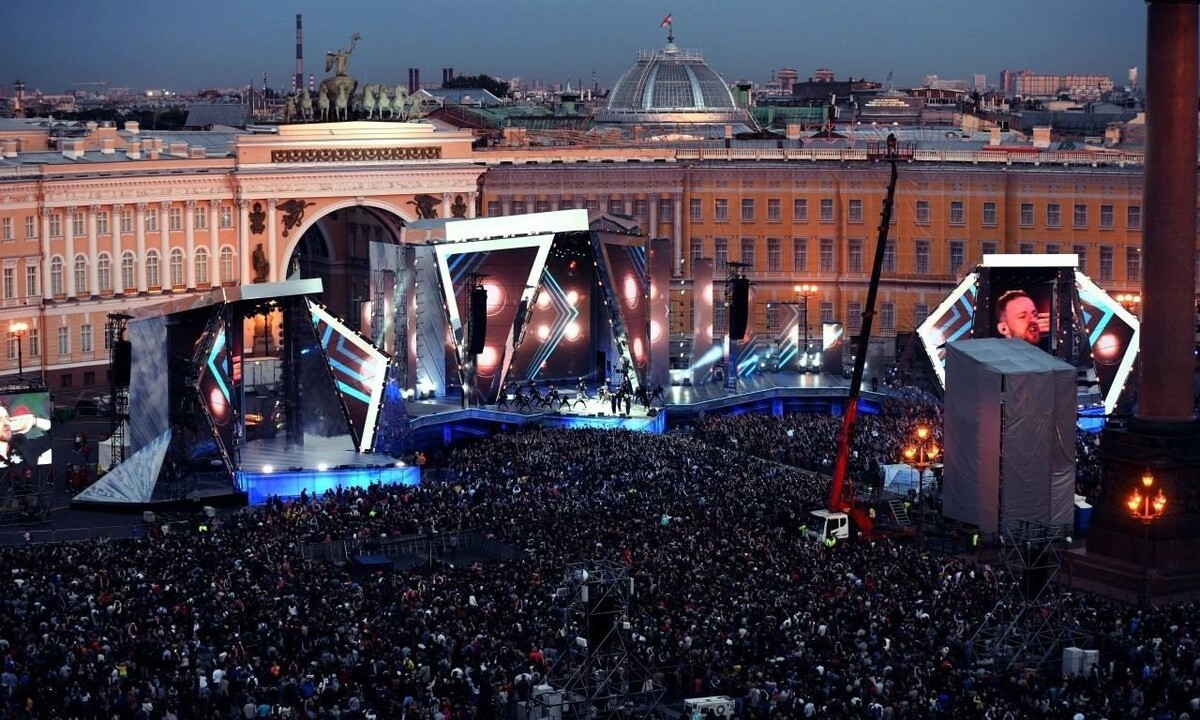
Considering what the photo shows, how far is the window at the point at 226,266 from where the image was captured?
→ 3061 inches

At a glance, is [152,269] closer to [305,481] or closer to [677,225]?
[677,225]

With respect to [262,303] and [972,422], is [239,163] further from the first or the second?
[972,422]

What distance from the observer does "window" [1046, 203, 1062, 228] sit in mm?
80500

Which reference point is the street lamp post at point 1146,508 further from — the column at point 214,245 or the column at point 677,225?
the column at point 677,225

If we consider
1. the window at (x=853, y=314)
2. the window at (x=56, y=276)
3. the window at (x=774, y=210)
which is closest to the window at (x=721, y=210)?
the window at (x=774, y=210)

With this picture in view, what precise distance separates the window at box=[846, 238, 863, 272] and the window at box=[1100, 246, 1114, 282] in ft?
27.2

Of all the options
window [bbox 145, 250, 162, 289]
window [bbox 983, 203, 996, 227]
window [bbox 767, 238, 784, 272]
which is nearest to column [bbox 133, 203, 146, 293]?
window [bbox 145, 250, 162, 289]

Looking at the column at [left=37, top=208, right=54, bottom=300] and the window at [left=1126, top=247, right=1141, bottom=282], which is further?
the window at [left=1126, top=247, right=1141, bottom=282]

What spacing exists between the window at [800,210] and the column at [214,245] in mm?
20035

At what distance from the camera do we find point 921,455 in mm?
52906

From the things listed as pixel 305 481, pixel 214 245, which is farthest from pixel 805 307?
pixel 305 481

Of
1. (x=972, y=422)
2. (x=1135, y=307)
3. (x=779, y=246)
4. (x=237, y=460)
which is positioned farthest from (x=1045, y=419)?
(x=779, y=246)

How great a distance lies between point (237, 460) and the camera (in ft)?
178

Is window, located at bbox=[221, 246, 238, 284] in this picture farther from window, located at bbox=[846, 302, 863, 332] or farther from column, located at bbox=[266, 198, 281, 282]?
window, located at bbox=[846, 302, 863, 332]
